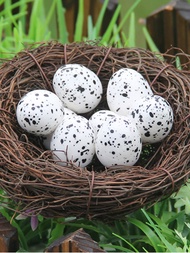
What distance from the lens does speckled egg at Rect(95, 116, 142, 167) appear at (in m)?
1.77

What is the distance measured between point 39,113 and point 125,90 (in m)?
0.25

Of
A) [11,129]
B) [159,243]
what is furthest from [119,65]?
[159,243]

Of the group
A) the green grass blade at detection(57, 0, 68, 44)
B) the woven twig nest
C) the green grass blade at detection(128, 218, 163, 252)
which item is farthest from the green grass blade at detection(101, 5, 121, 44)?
the green grass blade at detection(128, 218, 163, 252)

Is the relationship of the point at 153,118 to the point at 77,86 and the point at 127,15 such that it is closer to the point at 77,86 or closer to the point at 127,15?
the point at 77,86

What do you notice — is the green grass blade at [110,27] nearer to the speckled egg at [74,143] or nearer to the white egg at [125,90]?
the white egg at [125,90]

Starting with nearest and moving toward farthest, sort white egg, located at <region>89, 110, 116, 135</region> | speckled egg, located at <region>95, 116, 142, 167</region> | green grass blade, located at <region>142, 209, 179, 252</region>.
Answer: green grass blade, located at <region>142, 209, 179, 252</region> → speckled egg, located at <region>95, 116, 142, 167</region> → white egg, located at <region>89, 110, 116, 135</region>

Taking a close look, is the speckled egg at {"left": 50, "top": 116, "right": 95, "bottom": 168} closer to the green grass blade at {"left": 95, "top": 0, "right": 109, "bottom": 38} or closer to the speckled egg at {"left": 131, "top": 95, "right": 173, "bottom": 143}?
the speckled egg at {"left": 131, "top": 95, "right": 173, "bottom": 143}

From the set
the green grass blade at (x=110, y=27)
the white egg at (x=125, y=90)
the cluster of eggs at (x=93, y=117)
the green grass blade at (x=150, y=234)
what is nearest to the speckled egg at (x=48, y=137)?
the cluster of eggs at (x=93, y=117)

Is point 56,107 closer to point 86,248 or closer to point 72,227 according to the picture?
point 72,227

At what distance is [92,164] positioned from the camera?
6.22 ft

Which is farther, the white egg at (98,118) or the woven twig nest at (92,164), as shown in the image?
the white egg at (98,118)

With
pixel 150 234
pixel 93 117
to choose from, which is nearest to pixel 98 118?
pixel 93 117

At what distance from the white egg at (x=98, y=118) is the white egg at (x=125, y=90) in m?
0.04

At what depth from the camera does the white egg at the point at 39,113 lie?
Result: 1819 millimetres
